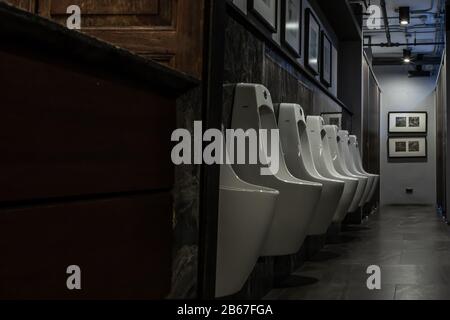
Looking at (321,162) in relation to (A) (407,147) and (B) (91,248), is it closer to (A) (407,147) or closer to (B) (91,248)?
(B) (91,248)

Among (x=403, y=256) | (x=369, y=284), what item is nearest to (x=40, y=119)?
(x=369, y=284)

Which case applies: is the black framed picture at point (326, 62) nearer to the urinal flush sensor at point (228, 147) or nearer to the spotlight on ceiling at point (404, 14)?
the spotlight on ceiling at point (404, 14)

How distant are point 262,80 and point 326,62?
122 inches

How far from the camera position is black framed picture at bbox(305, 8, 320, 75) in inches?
183

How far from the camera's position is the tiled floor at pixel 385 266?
288 cm

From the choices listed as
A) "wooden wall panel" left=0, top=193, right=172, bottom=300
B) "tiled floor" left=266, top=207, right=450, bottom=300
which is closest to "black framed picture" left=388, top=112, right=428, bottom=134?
"tiled floor" left=266, top=207, right=450, bottom=300

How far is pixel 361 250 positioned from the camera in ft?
14.6

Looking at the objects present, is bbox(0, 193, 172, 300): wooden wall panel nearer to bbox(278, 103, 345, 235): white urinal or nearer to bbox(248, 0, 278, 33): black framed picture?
bbox(278, 103, 345, 235): white urinal

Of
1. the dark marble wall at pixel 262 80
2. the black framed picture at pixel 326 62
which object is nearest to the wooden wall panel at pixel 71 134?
the dark marble wall at pixel 262 80

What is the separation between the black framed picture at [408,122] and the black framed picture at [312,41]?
6.27 m

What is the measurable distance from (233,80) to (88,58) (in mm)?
1278

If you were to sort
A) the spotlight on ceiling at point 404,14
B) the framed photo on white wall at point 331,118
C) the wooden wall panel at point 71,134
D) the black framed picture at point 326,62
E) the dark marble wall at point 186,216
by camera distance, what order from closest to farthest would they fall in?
the wooden wall panel at point 71,134 < the dark marble wall at point 186,216 < the framed photo on white wall at point 331,118 < the black framed picture at point 326,62 < the spotlight on ceiling at point 404,14

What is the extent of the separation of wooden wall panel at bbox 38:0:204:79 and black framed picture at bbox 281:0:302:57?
207 centimetres

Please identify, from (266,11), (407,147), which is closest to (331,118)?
(266,11)
